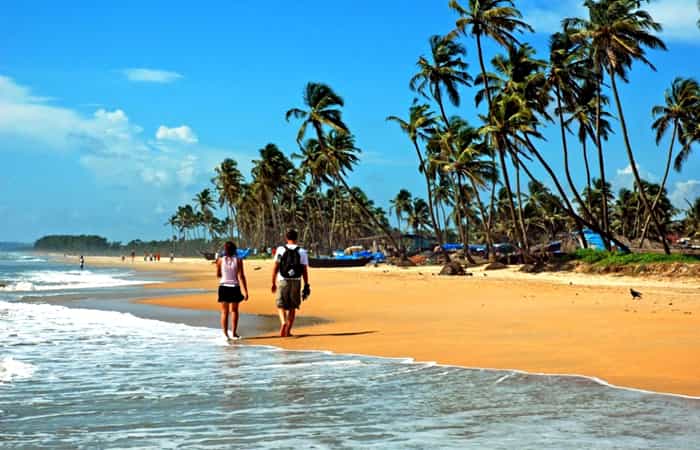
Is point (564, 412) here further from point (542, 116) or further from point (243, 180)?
point (243, 180)

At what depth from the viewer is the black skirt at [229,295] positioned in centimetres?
1059

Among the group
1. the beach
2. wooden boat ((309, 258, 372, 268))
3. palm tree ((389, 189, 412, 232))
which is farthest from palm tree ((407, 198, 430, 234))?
the beach

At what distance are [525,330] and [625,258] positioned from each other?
59.0 feet

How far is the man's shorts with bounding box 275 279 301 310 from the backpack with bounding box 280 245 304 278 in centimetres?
13

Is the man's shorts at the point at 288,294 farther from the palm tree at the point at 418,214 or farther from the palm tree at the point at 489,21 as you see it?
the palm tree at the point at 418,214

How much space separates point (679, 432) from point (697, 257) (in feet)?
76.8

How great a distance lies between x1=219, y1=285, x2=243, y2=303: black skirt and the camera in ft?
34.8

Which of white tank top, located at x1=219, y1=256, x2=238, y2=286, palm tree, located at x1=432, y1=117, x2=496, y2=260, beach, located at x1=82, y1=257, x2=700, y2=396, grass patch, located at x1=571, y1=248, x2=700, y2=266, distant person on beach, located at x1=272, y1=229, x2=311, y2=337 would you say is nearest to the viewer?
beach, located at x1=82, y1=257, x2=700, y2=396

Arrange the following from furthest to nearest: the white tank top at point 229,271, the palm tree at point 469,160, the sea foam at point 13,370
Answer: the palm tree at point 469,160, the white tank top at point 229,271, the sea foam at point 13,370

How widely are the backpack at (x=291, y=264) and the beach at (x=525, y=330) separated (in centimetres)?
103

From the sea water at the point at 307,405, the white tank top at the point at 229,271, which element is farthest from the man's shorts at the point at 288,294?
the sea water at the point at 307,405

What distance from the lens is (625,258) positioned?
26.4 m

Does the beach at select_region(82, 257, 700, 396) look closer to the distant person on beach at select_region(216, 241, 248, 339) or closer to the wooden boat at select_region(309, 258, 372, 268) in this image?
the distant person on beach at select_region(216, 241, 248, 339)

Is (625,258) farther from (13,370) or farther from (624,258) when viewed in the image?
(13,370)
